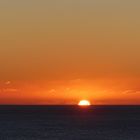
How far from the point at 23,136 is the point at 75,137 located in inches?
326

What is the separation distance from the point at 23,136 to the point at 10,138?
14.0 ft

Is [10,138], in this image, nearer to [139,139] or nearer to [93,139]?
[93,139]

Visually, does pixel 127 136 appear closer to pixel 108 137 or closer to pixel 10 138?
pixel 108 137

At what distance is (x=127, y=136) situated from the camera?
85625 millimetres

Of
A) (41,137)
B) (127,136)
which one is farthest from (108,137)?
(41,137)

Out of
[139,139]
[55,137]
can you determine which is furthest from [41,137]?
[139,139]

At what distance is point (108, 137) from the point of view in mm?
84188

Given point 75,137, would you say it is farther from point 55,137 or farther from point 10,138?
point 10,138

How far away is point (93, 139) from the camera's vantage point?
266 ft

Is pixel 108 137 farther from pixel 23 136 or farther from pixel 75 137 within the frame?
pixel 23 136

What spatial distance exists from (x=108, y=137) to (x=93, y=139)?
404cm

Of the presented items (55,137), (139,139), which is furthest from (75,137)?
(139,139)

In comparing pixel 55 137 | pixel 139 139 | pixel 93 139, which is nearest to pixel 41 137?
pixel 55 137

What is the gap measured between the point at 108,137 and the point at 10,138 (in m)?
15.2
